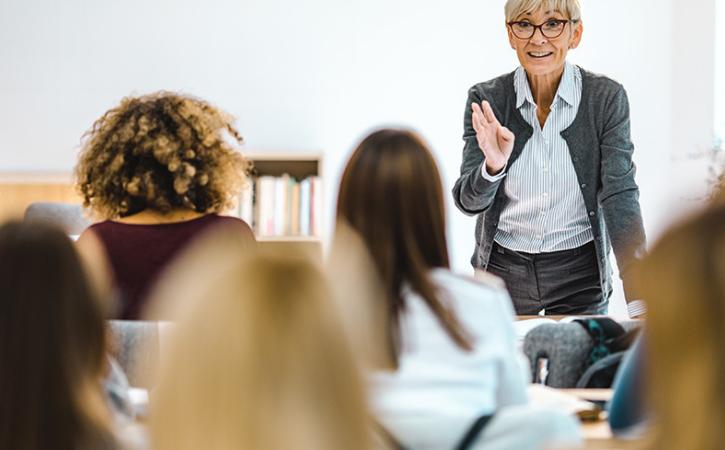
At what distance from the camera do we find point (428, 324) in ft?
5.47

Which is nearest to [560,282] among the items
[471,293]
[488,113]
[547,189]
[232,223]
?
[547,189]

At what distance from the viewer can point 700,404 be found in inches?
37.9

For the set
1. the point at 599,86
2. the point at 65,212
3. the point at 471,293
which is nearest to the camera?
the point at 471,293

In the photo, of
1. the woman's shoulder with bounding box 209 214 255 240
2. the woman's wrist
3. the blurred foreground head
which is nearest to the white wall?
the woman's wrist

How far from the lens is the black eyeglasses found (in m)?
3.05

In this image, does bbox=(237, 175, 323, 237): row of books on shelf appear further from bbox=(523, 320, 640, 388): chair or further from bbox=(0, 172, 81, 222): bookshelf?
bbox=(523, 320, 640, 388): chair

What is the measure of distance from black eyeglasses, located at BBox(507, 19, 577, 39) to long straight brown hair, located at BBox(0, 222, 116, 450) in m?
2.17

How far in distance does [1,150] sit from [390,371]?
15.7ft

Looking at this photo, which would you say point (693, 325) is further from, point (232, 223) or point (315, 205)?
point (315, 205)

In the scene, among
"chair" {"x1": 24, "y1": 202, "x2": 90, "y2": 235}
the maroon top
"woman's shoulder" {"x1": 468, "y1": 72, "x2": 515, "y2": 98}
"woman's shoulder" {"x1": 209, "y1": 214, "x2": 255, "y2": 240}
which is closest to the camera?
the maroon top

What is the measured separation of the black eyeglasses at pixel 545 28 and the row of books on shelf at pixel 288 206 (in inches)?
96.6

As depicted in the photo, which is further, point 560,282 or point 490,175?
point 560,282

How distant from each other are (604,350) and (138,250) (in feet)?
3.77

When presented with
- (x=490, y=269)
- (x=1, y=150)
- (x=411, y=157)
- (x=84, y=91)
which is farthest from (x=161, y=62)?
(x=411, y=157)
